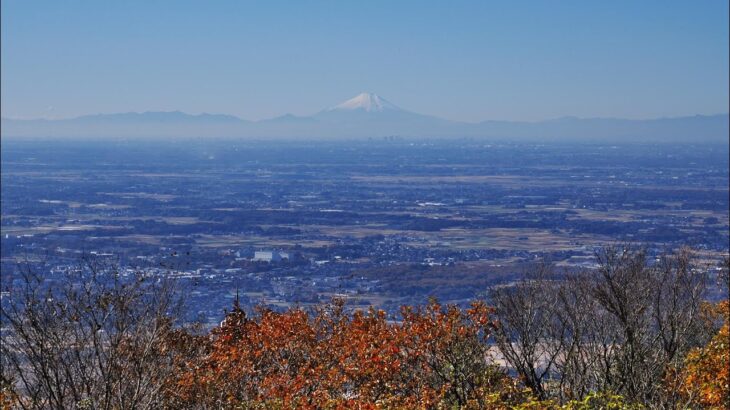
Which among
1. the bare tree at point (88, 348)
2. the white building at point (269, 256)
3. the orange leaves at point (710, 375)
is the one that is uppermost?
the bare tree at point (88, 348)

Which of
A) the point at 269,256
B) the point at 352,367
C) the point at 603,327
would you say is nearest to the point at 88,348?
the point at 352,367

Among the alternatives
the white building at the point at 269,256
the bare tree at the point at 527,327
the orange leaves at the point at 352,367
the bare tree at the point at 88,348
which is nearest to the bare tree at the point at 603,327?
the bare tree at the point at 527,327

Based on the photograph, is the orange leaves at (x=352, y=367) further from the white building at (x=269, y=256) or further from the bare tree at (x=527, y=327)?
the white building at (x=269, y=256)

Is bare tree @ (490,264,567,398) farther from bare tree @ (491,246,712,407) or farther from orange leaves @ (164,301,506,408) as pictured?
orange leaves @ (164,301,506,408)

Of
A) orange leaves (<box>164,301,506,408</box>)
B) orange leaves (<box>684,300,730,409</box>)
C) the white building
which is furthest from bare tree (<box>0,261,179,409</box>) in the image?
the white building

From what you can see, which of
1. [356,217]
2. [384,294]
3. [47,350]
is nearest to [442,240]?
[356,217]

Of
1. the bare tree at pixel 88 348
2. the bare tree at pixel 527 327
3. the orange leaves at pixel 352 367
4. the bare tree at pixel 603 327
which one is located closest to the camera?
the bare tree at pixel 88 348

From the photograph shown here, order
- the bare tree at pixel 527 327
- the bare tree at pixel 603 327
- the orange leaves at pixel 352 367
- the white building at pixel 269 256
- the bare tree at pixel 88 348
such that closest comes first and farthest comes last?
the bare tree at pixel 88 348, the orange leaves at pixel 352 367, the bare tree at pixel 603 327, the bare tree at pixel 527 327, the white building at pixel 269 256

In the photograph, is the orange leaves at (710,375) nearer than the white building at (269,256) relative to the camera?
Yes

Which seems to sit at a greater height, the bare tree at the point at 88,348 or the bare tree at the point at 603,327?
A: the bare tree at the point at 88,348
